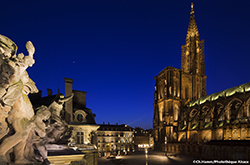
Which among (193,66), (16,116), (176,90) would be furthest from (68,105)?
(193,66)

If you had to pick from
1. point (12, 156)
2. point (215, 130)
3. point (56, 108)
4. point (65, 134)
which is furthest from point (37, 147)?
point (215, 130)

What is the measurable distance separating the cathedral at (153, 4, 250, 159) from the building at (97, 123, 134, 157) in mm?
10897

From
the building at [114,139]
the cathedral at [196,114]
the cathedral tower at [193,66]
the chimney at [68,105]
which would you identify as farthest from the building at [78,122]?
the cathedral tower at [193,66]

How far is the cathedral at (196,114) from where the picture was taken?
107ft

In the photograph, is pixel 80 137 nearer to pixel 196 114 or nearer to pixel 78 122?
pixel 78 122

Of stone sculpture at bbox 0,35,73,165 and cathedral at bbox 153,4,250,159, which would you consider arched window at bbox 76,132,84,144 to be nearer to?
stone sculpture at bbox 0,35,73,165

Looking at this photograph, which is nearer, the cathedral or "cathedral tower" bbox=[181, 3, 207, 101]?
the cathedral

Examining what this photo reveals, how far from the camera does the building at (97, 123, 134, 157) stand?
59872 millimetres

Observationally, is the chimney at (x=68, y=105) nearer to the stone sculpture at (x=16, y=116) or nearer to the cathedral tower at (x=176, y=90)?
the stone sculpture at (x=16, y=116)

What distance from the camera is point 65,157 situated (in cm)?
477

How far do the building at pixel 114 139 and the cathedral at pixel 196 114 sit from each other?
10.9m

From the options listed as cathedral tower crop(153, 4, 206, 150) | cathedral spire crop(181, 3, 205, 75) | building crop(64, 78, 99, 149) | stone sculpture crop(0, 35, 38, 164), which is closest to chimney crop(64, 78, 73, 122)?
building crop(64, 78, 99, 149)

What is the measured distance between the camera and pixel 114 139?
6209 cm

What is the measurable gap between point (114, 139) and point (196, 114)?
1198 inches
